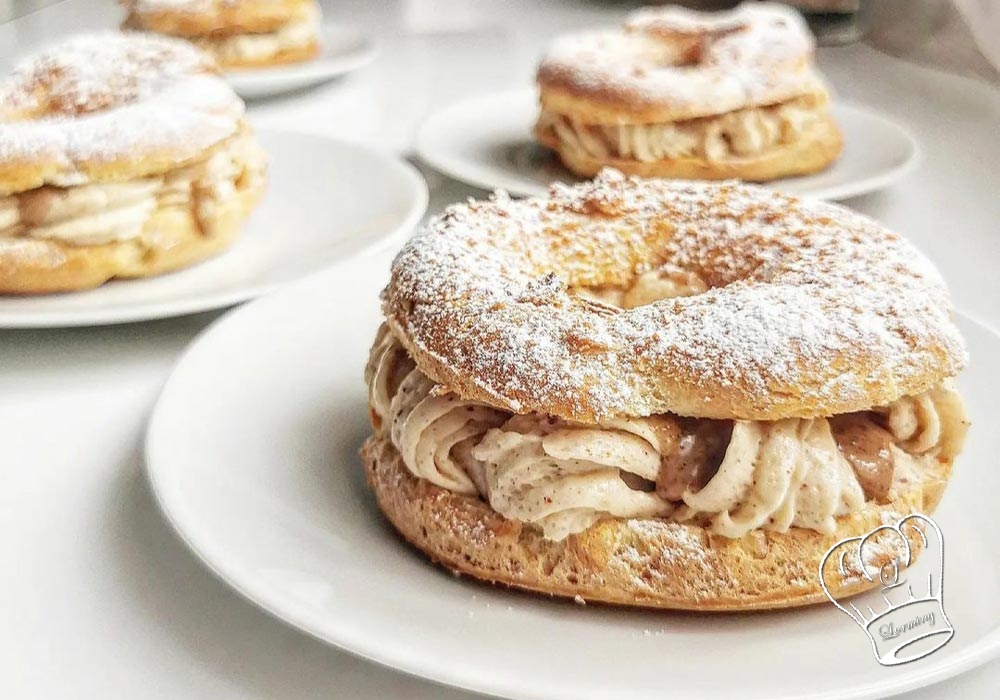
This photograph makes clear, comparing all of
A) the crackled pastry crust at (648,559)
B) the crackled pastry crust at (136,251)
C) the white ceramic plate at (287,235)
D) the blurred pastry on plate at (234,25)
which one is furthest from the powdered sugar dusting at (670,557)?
the blurred pastry on plate at (234,25)

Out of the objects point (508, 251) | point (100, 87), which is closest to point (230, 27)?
point (100, 87)

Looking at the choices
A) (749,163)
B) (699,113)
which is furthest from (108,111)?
(749,163)

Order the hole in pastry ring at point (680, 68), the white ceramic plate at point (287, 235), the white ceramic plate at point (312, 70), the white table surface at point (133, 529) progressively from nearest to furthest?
the white table surface at point (133, 529) < the white ceramic plate at point (287, 235) < the hole in pastry ring at point (680, 68) < the white ceramic plate at point (312, 70)

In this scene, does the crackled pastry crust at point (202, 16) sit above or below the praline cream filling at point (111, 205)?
below

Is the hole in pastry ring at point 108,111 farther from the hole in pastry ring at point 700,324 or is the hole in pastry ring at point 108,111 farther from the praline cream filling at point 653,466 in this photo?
the praline cream filling at point 653,466

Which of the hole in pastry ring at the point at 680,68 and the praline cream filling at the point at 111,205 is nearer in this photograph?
the praline cream filling at the point at 111,205

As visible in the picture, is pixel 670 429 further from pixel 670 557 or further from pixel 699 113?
pixel 699 113
